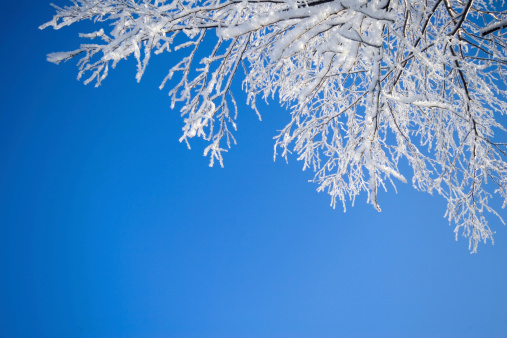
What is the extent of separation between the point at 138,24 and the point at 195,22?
426mm

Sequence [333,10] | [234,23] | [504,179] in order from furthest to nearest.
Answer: [504,179] → [234,23] → [333,10]

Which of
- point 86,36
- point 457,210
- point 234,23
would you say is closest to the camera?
point 234,23

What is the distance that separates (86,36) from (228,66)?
45.1 inches

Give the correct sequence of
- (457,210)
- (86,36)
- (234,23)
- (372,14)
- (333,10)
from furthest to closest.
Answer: (457,210) → (86,36) → (234,23) → (333,10) → (372,14)

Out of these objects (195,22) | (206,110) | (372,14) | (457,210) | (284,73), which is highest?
(284,73)

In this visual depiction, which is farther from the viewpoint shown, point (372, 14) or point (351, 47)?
point (351, 47)

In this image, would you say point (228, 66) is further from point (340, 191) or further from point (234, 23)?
point (340, 191)

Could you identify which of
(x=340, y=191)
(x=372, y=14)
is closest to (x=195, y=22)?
(x=372, y=14)

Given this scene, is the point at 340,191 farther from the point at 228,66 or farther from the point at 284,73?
the point at 228,66

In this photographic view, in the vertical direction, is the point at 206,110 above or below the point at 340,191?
above

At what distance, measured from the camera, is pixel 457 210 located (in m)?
2.55

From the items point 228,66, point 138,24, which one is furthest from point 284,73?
point 138,24

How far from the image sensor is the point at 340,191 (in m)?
2.92

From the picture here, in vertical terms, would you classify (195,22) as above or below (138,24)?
above
